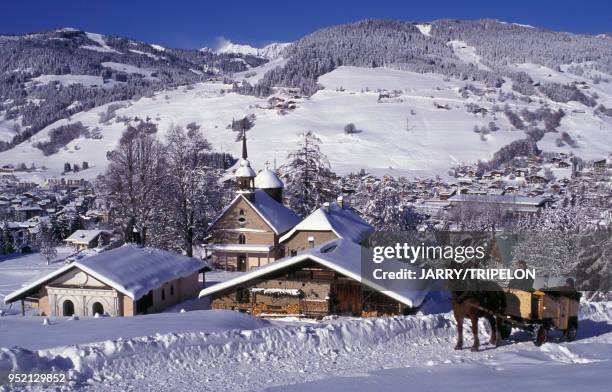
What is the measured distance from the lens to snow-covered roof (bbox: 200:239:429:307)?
18.0 metres

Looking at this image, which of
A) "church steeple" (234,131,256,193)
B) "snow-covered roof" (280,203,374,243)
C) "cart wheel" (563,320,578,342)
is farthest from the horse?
"church steeple" (234,131,256,193)

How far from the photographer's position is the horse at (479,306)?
10.0 meters

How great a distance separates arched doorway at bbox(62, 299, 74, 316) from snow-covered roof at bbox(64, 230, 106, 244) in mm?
38371

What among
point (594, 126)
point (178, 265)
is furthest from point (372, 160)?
point (178, 265)

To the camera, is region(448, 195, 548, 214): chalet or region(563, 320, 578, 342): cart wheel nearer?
region(563, 320, 578, 342): cart wheel

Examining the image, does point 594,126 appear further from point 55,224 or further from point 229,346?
point 229,346

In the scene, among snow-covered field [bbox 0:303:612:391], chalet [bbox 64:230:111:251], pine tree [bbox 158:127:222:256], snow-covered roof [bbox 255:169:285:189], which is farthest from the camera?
chalet [bbox 64:230:111:251]

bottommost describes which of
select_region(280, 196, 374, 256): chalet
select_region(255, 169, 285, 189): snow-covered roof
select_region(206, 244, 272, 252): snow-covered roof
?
select_region(206, 244, 272, 252): snow-covered roof

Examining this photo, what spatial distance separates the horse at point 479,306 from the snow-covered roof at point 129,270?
1380 cm

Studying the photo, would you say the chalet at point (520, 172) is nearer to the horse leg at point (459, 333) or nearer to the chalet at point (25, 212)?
the chalet at point (25, 212)

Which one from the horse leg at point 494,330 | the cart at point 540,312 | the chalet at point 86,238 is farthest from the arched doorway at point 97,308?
the chalet at point 86,238

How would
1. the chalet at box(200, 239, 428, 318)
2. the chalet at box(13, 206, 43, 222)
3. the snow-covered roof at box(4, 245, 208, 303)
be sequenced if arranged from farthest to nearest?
the chalet at box(13, 206, 43, 222)
the snow-covered roof at box(4, 245, 208, 303)
the chalet at box(200, 239, 428, 318)

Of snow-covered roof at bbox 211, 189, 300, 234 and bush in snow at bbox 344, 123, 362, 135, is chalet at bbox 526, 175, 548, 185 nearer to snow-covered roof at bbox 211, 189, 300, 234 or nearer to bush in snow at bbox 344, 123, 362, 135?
bush in snow at bbox 344, 123, 362, 135

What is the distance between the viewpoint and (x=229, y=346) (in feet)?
31.2
